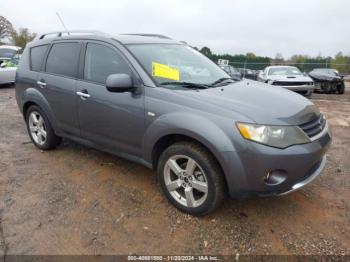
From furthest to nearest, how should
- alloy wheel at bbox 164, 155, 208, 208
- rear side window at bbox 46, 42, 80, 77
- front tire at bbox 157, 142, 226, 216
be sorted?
rear side window at bbox 46, 42, 80, 77 < alloy wheel at bbox 164, 155, 208, 208 < front tire at bbox 157, 142, 226, 216

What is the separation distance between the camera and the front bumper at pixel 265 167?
276 cm

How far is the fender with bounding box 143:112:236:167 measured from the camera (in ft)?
9.37

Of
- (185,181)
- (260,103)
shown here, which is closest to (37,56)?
(185,181)

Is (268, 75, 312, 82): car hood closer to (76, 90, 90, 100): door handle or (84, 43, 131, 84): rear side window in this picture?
(84, 43, 131, 84): rear side window

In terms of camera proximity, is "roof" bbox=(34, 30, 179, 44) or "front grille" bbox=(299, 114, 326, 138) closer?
"front grille" bbox=(299, 114, 326, 138)

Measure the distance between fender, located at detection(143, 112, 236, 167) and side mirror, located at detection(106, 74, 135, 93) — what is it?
1.50ft


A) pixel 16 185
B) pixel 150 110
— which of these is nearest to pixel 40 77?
pixel 16 185

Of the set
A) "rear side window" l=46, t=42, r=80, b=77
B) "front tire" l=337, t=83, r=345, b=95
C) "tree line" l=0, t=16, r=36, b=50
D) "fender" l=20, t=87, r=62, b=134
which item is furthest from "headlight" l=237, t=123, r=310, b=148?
"tree line" l=0, t=16, r=36, b=50

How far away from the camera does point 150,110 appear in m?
3.34

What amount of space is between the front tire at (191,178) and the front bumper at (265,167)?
143 millimetres

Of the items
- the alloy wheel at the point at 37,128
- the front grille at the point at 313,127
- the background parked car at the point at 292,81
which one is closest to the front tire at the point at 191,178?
the front grille at the point at 313,127

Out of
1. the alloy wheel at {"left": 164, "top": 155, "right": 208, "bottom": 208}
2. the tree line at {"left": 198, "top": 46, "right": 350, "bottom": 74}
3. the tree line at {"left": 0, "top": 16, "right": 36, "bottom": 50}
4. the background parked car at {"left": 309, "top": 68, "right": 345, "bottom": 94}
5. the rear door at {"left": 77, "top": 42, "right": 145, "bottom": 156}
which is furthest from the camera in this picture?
the tree line at {"left": 0, "top": 16, "right": 36, "bottom": 50}

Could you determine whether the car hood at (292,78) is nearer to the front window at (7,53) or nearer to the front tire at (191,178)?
the front tire at (191,178)

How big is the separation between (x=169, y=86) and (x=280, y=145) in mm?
1260
